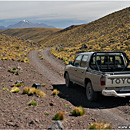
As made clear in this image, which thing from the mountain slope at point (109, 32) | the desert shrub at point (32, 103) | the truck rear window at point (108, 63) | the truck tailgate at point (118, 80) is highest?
the mountain slope at point (109, 32)

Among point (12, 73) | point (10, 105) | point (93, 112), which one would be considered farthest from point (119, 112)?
point (12, 73)

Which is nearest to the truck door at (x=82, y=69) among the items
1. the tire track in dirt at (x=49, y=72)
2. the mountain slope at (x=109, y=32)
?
the tire track in dirt at (x=49, y=72)

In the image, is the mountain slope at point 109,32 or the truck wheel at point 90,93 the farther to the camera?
the mountain slope at point 109,32

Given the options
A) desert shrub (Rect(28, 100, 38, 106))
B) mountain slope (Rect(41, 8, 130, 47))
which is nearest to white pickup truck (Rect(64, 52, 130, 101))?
desert shrub (Rect(28, 100, 38, 106))

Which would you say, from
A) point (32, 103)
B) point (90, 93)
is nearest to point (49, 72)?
point (90, 93)

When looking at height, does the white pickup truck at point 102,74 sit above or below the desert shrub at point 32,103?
above

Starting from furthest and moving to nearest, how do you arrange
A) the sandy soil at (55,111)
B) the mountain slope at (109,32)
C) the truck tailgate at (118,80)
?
the mountain slope at (109,32) → the truck tailgate at (118,80) → the sandy soil at (55,111)

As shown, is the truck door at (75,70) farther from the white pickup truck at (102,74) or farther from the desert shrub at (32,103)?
the desert shrub at (32,103)

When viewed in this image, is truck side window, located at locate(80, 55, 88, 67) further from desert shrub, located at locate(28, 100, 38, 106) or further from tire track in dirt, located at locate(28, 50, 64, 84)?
tire track in dirt, located at locate(28, 50, 64, 84)

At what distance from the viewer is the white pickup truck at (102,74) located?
7750 millimetres

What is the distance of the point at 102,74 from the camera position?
776 cm

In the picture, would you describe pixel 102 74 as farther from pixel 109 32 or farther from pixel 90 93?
pixel 109 32

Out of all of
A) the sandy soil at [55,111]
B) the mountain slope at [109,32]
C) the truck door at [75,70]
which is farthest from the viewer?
the mountain slope at [109,32]

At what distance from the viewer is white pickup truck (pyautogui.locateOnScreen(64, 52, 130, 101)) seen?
775 cm
